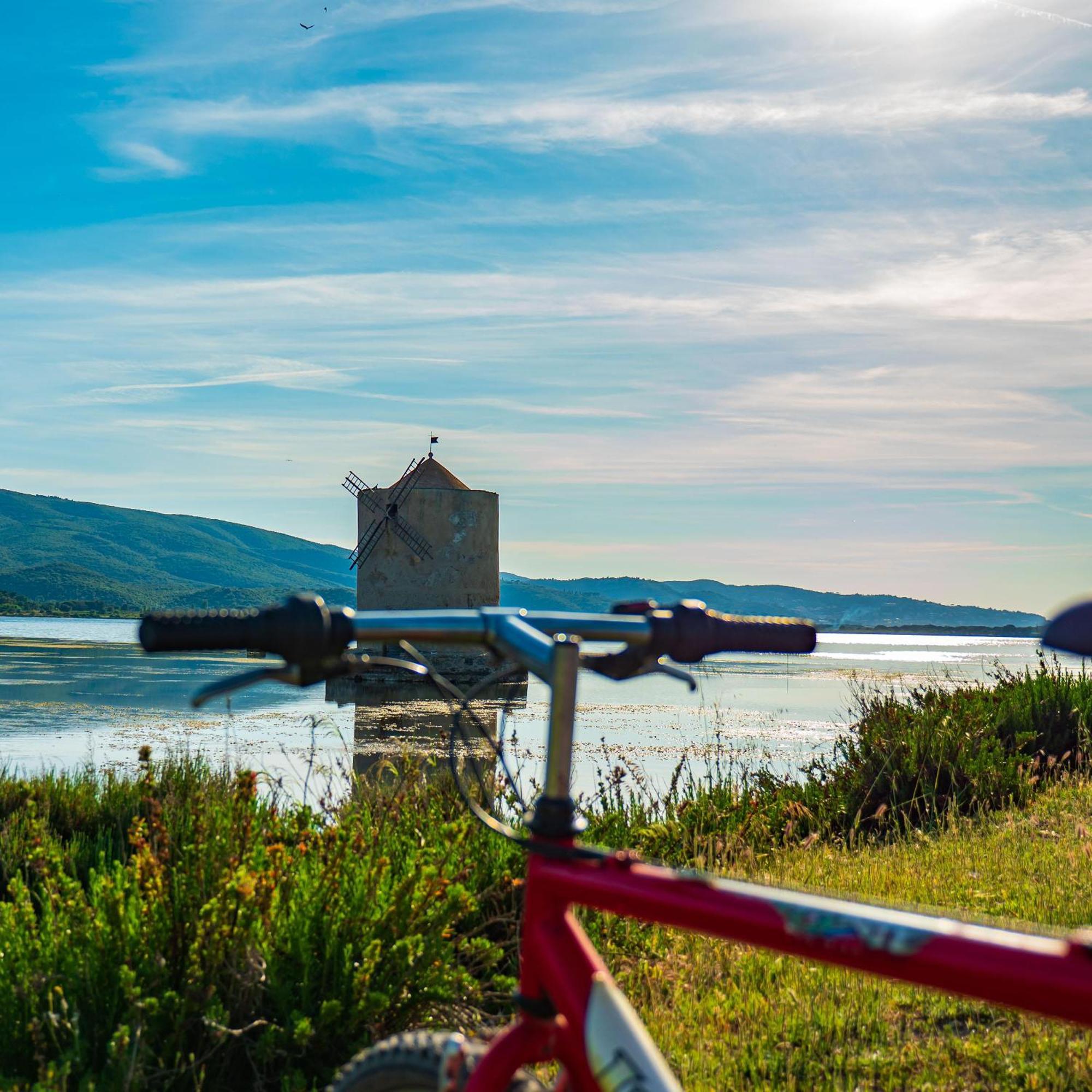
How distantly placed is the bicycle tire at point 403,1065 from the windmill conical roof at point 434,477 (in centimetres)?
3037

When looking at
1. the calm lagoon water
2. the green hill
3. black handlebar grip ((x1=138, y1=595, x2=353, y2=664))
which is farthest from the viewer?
the green hill

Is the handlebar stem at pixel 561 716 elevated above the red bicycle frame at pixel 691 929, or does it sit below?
above

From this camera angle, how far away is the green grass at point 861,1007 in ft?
10.7

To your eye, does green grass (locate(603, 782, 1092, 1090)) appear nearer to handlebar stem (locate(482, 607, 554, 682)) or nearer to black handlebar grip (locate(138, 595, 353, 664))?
handlebar stem (locate(482, 607, 554, 682))

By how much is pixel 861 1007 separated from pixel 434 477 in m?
30.1

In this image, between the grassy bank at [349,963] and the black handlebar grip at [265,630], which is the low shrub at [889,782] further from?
the black handlebar grip at [265,630]

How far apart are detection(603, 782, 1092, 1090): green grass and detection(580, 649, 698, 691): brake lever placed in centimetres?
187

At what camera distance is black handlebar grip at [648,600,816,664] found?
5.64 ft

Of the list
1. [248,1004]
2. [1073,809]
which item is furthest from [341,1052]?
[1073,809]

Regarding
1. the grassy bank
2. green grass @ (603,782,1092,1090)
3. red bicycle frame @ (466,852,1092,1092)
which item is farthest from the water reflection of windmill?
red bicycle frame @ (466,852,1092,1092)

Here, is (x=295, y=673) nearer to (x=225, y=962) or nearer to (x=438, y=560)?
(x=225, y=962)

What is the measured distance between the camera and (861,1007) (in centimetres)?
371

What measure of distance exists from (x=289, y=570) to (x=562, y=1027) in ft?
657

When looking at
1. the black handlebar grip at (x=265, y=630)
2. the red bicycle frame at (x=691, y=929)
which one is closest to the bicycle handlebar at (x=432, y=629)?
the black handlebar grip at (x=265, y=630)
